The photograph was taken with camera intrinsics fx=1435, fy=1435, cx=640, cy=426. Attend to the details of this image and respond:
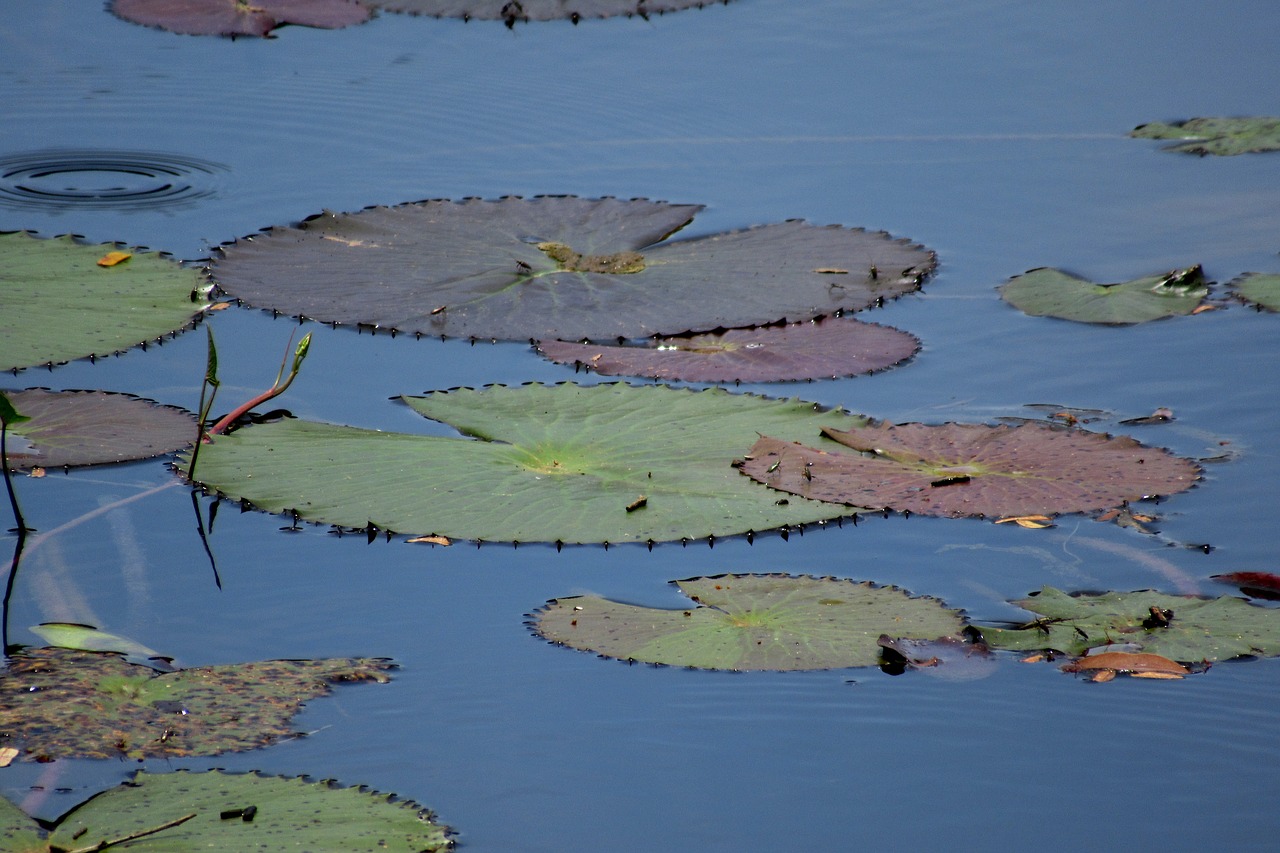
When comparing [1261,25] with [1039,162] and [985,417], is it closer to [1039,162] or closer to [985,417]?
[1039,162]

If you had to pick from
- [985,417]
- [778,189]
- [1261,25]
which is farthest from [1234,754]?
[1261,25]

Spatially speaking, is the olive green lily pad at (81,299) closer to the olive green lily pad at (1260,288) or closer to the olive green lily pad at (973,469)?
the olive green lily pad at (973,469)

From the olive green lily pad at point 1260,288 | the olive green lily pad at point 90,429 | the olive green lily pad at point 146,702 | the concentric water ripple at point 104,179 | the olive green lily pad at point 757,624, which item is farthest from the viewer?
the concentric water ripple at point 104,179

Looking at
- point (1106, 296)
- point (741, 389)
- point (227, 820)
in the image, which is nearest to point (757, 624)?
point (227, 820)

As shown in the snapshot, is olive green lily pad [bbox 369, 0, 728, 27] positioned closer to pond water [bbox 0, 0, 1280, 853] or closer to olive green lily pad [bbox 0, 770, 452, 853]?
pond water [bbox 0, 0, 1280, 853]

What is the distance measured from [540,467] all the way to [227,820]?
117 cm

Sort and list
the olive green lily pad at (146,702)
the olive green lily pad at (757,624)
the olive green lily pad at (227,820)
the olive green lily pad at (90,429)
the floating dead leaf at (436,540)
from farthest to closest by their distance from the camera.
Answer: the olive green lily pad at (90,429), the floating dead leaf at (436,540), the olive green lily pad at (757,624), the olive green lily pad at (146,702), the olive green lily pad at (227,820)

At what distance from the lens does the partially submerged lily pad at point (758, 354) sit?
3.18 metres

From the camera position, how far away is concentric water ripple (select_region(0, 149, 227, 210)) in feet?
13.3

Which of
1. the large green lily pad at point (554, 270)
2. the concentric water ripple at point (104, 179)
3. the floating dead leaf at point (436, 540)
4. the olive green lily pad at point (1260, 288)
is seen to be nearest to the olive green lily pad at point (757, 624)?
the floating dead leaf at point (436, 540)

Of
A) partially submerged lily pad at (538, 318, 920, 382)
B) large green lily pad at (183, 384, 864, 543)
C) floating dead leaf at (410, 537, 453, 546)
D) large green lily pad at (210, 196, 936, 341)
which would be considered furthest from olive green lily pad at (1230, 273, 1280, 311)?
floating dead leaf at (410, 537, 453, 546)

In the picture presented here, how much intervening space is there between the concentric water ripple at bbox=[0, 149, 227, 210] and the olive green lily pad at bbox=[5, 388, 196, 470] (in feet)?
4.33

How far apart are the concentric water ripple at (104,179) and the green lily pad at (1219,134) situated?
302 cm

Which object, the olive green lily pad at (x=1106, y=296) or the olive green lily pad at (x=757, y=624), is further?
the olive green lily pad at (x=1106, y=296)
